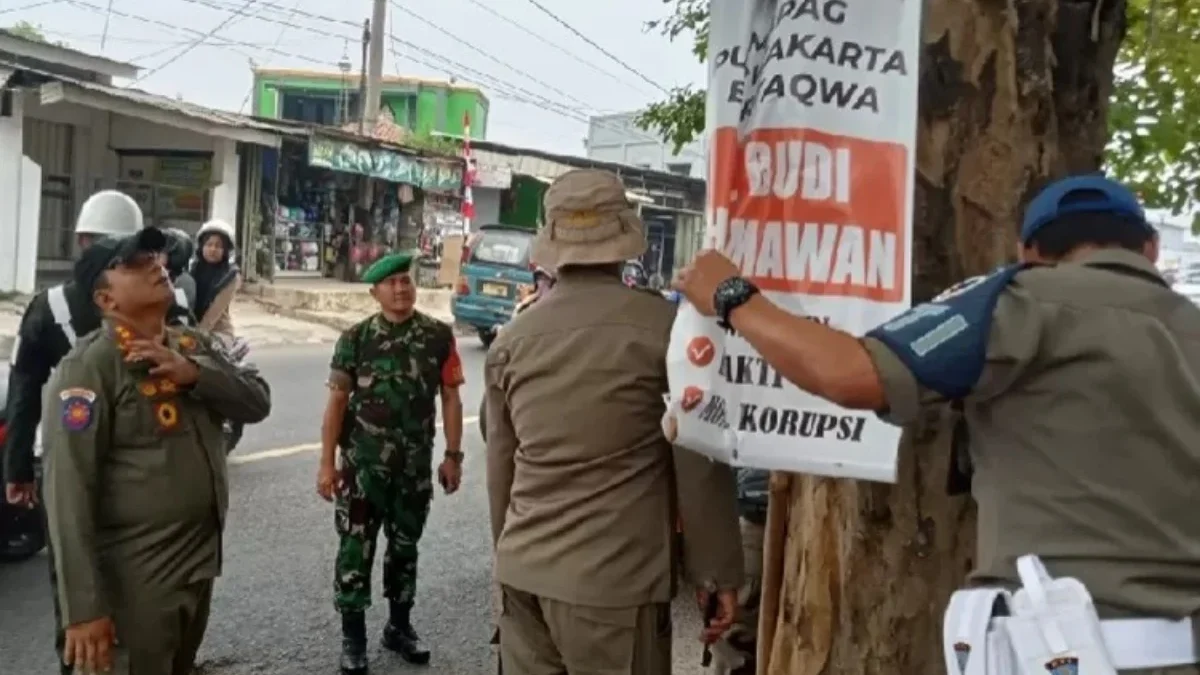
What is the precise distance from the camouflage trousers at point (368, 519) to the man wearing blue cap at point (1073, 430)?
3.47 meters

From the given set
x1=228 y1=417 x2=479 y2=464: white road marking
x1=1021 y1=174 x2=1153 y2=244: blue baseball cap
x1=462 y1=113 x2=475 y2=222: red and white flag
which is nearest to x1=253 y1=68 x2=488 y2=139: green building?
x1=462 y1=113 x2=475 y2=222: red and white flag

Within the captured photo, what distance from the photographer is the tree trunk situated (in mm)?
2686

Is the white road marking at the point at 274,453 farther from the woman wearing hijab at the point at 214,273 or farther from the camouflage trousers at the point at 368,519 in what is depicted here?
the camouflage trousers at the point at 368,519

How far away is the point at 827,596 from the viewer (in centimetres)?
279

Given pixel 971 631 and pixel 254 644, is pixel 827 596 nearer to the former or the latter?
pixel 971 631

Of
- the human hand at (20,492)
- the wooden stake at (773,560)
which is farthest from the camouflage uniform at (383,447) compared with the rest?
the wooden stake at (773,560)

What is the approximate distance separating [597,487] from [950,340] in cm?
132

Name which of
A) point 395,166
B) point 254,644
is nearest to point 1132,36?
point 254,644

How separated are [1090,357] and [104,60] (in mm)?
21901

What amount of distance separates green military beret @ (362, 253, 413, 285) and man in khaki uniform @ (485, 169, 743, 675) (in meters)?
2.15

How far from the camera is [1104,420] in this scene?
6.51ft

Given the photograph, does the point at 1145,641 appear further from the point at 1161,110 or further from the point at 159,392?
the point at 1161,110

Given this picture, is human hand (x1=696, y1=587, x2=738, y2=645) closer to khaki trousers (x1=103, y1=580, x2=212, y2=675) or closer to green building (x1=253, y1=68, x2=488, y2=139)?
khaki trousers (x1=103, y1=580, x2=212, y2=675)

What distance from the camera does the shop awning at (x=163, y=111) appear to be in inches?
655
